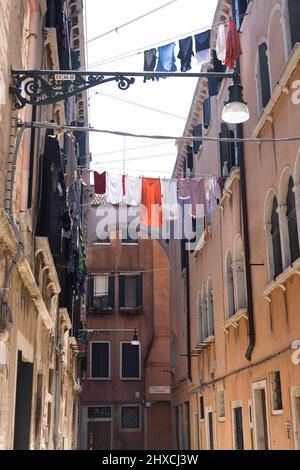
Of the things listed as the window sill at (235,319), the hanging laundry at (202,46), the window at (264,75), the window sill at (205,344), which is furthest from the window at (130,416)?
the hanging laundry at (202,46)

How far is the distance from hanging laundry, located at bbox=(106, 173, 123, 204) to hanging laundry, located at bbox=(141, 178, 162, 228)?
1.91 ft

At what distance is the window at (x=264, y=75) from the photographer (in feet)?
41.8

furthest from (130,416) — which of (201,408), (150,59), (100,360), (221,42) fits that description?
(150,59)

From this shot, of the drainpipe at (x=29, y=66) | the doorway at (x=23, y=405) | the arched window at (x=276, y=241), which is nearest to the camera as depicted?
the drainpipe at (x=29, y=66)

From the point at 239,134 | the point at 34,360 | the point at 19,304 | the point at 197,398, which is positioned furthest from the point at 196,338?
the point at 19,304

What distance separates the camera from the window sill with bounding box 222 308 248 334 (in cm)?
1384

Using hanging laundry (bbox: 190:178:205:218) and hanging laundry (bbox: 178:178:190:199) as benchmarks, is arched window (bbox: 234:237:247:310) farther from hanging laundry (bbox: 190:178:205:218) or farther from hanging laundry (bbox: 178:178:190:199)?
hanging laundry (bbox: 178:178:190:199)

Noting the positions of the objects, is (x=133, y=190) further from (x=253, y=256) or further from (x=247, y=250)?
(x=253, y=256)

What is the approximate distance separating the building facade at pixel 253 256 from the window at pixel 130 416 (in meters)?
9.01

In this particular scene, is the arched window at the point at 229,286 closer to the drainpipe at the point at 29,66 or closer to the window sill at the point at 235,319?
the window sill at the point at 235,319

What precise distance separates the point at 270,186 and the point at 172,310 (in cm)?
1758

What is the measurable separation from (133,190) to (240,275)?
331 cm

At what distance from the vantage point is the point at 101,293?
31.3 m

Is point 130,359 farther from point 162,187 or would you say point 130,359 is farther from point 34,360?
point 34,360
